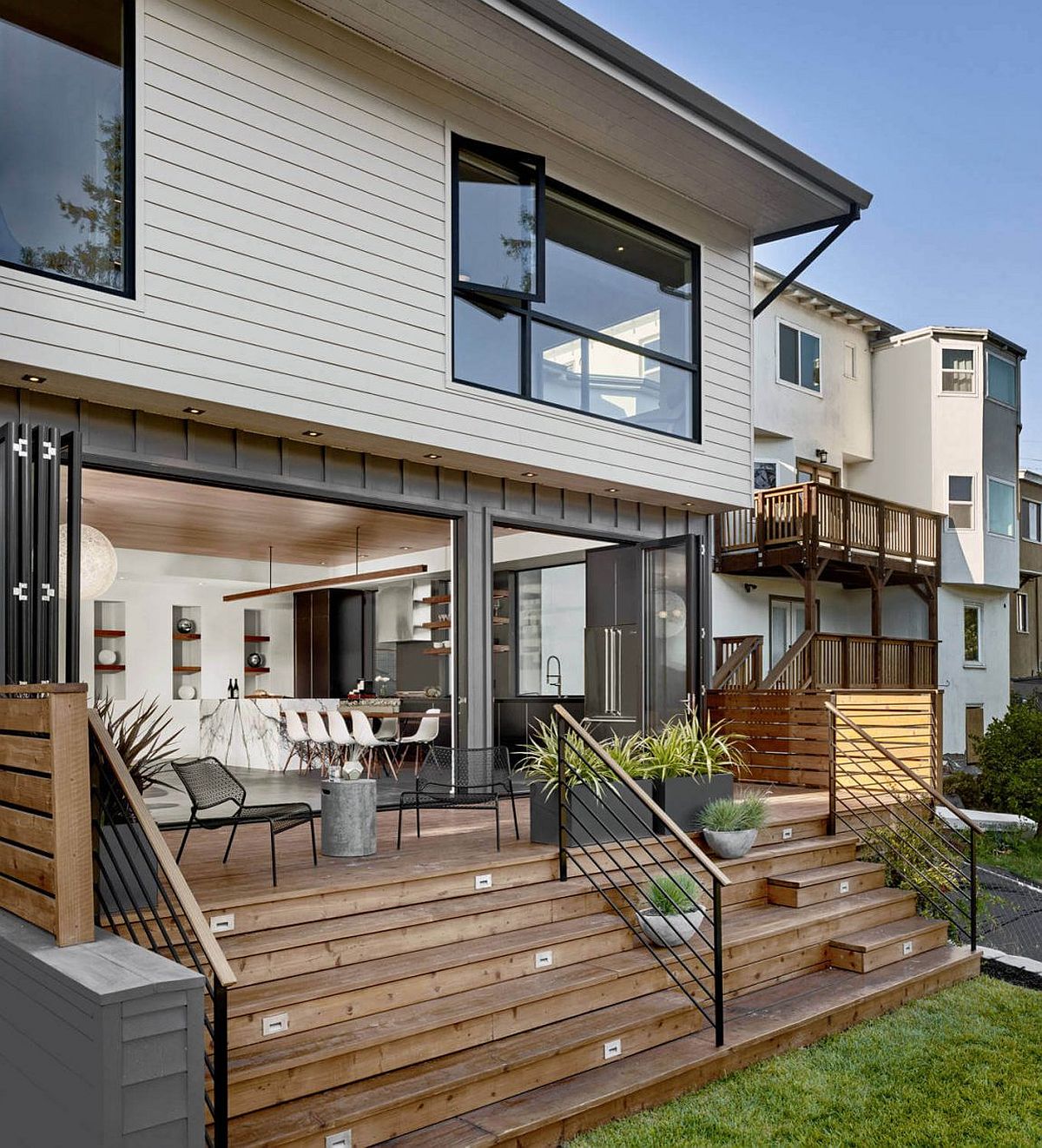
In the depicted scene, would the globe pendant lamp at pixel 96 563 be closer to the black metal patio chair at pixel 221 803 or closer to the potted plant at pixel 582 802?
Answer: the black metal patio chair at pixel 221 803

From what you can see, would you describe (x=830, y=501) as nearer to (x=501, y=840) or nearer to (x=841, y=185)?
(x=841, y=185)

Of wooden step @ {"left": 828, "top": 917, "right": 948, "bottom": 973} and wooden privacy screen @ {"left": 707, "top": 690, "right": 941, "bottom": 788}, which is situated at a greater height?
wooden privacy screen @ {"left": 707, "top": 690, "right": 941, "bottom": 788}

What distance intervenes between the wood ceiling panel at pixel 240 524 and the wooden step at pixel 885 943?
4500 millimetres

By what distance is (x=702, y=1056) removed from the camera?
16.0ft

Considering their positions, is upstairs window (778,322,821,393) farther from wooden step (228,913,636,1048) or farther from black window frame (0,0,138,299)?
wooden step (228,913,636,1048)

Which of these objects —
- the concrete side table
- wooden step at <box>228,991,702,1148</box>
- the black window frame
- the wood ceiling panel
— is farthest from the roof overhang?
wooden step at <box>228,991,702,1148</box>

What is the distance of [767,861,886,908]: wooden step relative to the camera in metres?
6.73

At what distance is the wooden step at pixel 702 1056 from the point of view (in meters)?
4.10

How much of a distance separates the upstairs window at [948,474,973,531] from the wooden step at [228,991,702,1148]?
14.9 m

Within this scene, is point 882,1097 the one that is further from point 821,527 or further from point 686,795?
point 821,527

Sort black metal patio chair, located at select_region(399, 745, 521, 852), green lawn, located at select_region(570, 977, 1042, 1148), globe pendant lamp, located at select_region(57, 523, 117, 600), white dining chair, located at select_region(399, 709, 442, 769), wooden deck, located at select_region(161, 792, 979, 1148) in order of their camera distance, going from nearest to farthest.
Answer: wooden deck, located at select_region(161, 792, 979, 1148)
green lawn, located at select_region(570, 977, 1042, 1148)
black metal patio chair, located at select_region(399, 745, 521, 852)
globe pendant lamp, located at select_region(57, 523, 117, 600)
white dining chair, located at select_region(399, 709, 442, 769)

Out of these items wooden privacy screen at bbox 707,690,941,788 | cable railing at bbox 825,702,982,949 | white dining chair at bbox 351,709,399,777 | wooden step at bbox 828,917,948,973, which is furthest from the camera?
wooden privacy screen at bbox 707,690,941,788

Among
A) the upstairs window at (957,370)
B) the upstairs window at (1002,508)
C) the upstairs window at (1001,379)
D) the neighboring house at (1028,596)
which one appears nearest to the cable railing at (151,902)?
the upstairs window at (957,370)

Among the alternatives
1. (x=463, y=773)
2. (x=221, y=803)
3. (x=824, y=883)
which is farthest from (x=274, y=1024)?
(x=824, y=883)
